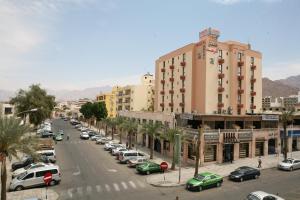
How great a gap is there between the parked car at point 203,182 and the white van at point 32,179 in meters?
16.2

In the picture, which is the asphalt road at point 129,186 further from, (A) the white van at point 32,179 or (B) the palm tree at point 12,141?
(B) the palm tree at point 12,141

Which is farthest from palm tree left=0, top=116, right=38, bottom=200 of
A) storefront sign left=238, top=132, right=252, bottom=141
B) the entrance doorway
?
storefront sign left=238, top=132, right=252, bottom=141

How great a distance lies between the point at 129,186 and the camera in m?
36.8

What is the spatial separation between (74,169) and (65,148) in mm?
22694

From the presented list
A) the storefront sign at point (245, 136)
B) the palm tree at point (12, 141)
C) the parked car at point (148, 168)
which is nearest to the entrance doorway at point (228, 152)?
the storefront sign at point (245, 136)

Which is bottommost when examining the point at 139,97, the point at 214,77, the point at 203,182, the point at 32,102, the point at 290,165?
the point at 203,182

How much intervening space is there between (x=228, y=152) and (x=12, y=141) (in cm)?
3694

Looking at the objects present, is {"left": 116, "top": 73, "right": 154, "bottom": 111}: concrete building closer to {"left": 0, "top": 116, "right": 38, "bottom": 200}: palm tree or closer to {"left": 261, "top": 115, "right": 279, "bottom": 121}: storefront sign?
{"left": 261, "top": 115, "right": 279, "bottom": 121}: storefront sign

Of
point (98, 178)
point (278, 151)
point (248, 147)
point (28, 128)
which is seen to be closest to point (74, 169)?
point (98, 178)

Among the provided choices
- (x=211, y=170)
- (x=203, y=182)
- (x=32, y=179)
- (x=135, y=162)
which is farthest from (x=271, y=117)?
(x=32, y=179)

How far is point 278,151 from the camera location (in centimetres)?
5903

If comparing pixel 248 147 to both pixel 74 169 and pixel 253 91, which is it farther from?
pixel 74 169

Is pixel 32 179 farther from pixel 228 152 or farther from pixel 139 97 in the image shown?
pixel 139 97

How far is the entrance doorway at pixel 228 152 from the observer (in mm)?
51812
